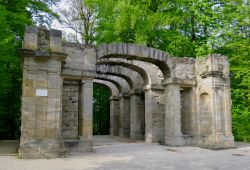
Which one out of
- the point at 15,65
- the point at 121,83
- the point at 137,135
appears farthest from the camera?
the point at 121,83

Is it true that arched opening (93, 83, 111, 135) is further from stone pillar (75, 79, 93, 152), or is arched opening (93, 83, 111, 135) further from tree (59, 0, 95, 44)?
stone pillar (75, 79, 93, 152)

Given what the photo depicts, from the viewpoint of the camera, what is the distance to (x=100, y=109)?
2420 cm

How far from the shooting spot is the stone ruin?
28.3ft

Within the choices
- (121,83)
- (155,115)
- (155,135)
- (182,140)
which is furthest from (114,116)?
(182,140)

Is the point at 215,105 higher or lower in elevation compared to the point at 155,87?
lower

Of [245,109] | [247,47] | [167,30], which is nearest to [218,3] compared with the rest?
[167,30]

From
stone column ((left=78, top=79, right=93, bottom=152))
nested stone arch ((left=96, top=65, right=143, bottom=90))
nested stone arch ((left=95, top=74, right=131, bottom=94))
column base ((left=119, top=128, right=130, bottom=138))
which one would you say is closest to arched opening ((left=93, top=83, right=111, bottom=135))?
nested stone arch ((left=95, top=74, right=131, bottom=94))

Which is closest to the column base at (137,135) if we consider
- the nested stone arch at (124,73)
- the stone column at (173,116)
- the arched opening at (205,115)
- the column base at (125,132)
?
the column base at (125,132)

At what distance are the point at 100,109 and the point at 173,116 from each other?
490 inches

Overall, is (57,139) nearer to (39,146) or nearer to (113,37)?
(39,146)

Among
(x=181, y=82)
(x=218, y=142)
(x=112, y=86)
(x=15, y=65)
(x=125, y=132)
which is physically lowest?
(x=125, y=132)

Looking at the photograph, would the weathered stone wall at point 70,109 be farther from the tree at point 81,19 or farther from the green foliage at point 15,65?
the tree at point 81,19

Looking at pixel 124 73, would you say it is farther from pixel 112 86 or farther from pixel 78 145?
pixel 78 145

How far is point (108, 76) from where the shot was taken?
60.6 ft
